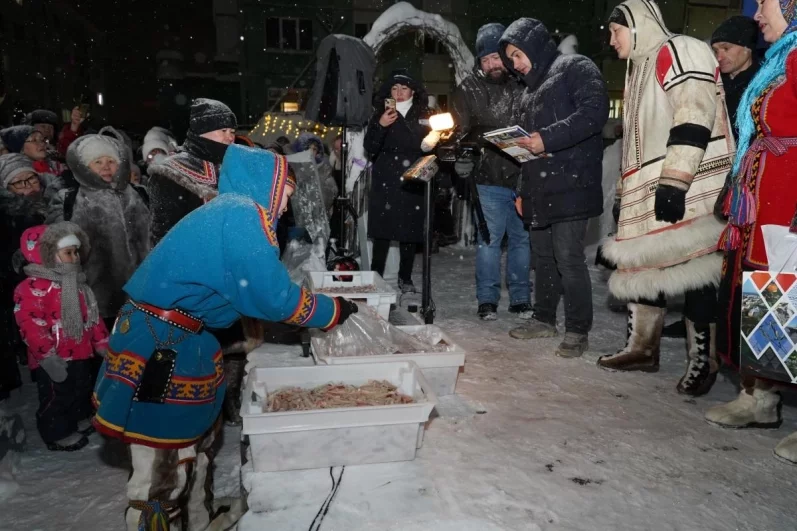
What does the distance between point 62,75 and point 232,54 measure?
11715mm

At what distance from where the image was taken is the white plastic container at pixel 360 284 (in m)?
3.89

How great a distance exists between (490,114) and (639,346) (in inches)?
90.9

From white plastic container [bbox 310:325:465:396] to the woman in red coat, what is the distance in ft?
4.31

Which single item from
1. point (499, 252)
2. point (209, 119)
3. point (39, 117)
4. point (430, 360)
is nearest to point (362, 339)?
point (430, 360)

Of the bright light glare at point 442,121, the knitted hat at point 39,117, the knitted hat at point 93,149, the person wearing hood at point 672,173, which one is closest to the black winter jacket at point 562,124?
the person wearing hood at point 672,173

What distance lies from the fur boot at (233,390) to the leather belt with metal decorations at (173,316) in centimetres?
107

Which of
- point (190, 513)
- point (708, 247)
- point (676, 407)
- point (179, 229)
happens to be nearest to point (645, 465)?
point (676, 407)

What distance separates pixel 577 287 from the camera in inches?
146

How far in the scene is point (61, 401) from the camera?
3.12 m

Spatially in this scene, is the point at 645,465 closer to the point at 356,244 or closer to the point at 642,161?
the point at 642,161

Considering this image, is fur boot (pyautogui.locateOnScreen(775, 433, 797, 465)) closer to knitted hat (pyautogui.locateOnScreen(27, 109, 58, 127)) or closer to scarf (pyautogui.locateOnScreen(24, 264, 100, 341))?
scarf (pyautogui.locateOnScreen(24, 264, 100, 341))

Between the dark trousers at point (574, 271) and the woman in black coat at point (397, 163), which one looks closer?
the dark trousers at point (574, 271)

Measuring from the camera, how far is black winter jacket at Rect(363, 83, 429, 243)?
17.1 feet

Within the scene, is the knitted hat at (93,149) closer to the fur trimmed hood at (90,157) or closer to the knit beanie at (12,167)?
the fur trimmed hood at (90,157)
